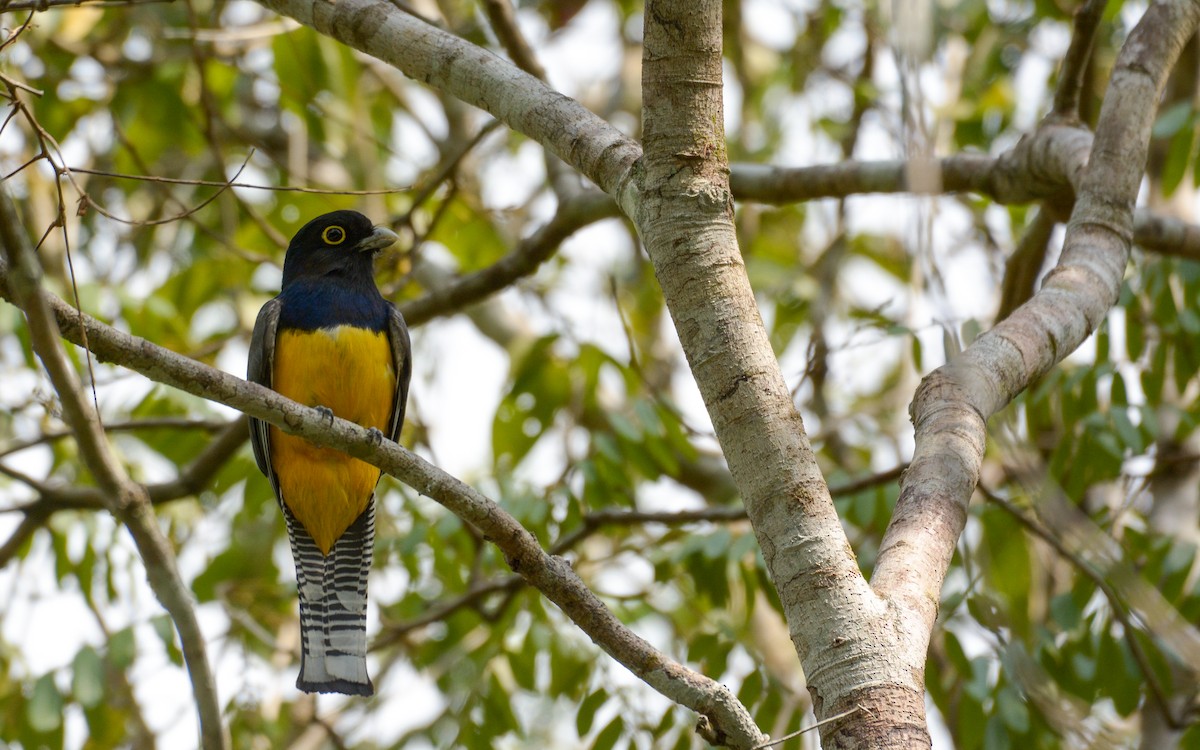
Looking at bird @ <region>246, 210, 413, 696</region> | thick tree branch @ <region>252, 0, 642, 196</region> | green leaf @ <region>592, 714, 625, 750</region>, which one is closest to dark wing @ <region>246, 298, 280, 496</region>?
bird @ <region>246, 210, 413, 696</region>

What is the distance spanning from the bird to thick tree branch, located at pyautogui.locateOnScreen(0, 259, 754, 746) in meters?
2.08

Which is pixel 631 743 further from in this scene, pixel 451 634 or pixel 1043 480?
pixel 1043 480

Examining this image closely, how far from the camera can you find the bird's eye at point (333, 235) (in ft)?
19.1

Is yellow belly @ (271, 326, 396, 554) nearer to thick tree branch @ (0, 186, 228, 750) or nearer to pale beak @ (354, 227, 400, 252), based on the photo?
pale beak @ (354, 227, 400, 252)

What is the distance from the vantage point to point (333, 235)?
584cm

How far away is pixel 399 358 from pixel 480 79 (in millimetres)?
2194

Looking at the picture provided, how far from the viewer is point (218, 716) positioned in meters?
2.83

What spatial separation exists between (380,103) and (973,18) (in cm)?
444

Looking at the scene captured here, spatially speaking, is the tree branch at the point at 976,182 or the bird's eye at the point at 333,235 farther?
the bird's eye at the point at 333,235

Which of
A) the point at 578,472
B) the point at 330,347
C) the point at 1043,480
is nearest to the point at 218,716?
the point at 1043,480

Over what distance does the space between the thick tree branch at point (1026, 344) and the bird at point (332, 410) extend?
9.22 feet

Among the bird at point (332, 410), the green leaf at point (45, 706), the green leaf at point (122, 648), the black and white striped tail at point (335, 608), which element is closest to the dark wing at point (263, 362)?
the bird at point (332, 410)

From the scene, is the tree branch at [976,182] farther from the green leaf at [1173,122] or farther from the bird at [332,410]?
the bird at [332,410]

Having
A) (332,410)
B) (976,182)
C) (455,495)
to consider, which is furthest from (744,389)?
(332,410)
